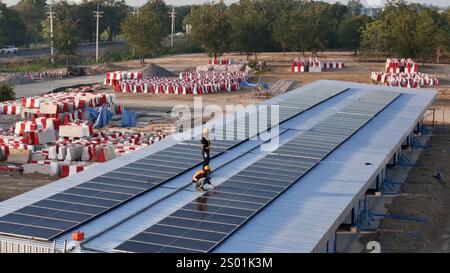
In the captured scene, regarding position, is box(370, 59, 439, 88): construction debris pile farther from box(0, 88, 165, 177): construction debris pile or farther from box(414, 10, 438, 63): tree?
box(0, 88, 165, 177): construction debris pile

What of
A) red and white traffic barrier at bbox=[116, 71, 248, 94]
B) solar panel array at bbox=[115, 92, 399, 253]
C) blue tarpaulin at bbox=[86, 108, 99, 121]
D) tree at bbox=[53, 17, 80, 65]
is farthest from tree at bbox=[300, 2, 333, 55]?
solar panel array at bbox=[115, 92, 399, 253]

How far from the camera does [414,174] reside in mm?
28984

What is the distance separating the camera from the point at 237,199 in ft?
58.4

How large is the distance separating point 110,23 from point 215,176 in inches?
4380

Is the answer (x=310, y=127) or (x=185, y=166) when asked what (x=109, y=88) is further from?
(x=185, y=166)

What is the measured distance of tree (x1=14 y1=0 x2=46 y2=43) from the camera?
119225 mm

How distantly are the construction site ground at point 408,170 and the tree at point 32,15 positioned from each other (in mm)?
42272

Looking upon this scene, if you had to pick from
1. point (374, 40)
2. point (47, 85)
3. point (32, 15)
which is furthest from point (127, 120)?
point (32, 15)

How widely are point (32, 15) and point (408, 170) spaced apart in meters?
116

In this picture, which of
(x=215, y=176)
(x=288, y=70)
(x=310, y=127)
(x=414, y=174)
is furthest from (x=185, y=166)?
(x=288, y=70)

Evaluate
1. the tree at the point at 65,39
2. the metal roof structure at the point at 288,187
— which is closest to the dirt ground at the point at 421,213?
the metal roof structure at the point at 288,187

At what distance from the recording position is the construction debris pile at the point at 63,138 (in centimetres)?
2897

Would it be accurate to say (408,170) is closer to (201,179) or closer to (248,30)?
(201,179)

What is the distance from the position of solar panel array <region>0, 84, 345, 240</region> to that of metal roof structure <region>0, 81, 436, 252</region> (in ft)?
0.58
